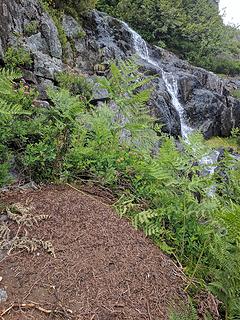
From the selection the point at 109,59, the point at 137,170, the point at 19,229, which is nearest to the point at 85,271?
the point at 19,229

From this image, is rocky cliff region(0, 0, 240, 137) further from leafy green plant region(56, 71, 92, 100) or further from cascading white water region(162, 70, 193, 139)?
leafy green plant region(56, 71, 92, 100)

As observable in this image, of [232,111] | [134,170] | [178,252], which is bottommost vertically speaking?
[232,111]

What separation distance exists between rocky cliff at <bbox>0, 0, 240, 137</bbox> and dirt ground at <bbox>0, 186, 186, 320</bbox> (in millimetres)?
4402

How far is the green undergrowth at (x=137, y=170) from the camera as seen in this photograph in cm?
232

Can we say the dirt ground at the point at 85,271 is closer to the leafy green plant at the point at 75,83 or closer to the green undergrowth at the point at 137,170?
the green undergrowth at the point at 137,170

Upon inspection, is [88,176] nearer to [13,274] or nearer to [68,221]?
[68,221]

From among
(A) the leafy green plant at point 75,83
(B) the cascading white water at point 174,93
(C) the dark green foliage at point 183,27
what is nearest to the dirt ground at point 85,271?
(A) the leafy green plant at point 75,83

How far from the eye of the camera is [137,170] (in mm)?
3043

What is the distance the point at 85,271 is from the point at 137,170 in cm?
131

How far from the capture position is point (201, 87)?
1548 centimetres

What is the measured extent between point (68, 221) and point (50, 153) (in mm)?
714

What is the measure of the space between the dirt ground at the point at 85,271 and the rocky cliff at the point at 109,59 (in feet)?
14.4

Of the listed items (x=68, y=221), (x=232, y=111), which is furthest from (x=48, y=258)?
(x=232, y=111)

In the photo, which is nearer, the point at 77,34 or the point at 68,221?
the point at 68,221
